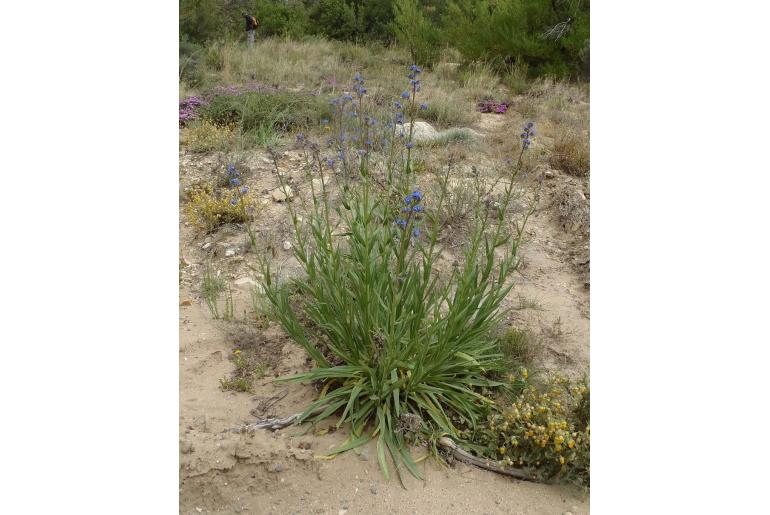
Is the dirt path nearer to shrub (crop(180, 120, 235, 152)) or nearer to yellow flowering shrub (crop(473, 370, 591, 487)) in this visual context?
yellow flowering shrub (crop(473, 370, 591, 487))

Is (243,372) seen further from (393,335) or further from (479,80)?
(479,80)

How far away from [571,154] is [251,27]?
3910 mm

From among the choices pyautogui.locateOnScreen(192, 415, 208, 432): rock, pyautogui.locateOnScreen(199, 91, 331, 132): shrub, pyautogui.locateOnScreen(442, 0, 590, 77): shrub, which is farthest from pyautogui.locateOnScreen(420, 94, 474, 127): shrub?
pyautogui.locateOnScreen(192, 415, 208, 432): rock

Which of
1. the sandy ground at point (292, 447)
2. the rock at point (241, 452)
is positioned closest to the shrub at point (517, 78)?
the sandy ground at point (292, 447)

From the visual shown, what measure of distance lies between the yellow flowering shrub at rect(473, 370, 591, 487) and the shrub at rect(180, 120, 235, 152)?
330 centimetres

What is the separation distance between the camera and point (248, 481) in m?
2.11

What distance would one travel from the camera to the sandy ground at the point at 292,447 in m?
2.07

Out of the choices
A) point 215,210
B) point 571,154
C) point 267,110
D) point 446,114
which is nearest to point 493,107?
point 446,114

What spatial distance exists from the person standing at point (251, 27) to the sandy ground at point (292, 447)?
396cm

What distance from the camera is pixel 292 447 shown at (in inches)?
86.2

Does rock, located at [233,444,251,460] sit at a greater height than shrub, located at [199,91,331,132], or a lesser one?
lesser

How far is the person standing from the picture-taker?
6.70 metres

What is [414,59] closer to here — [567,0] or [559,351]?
[567,0]

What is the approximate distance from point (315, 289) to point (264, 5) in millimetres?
5745
